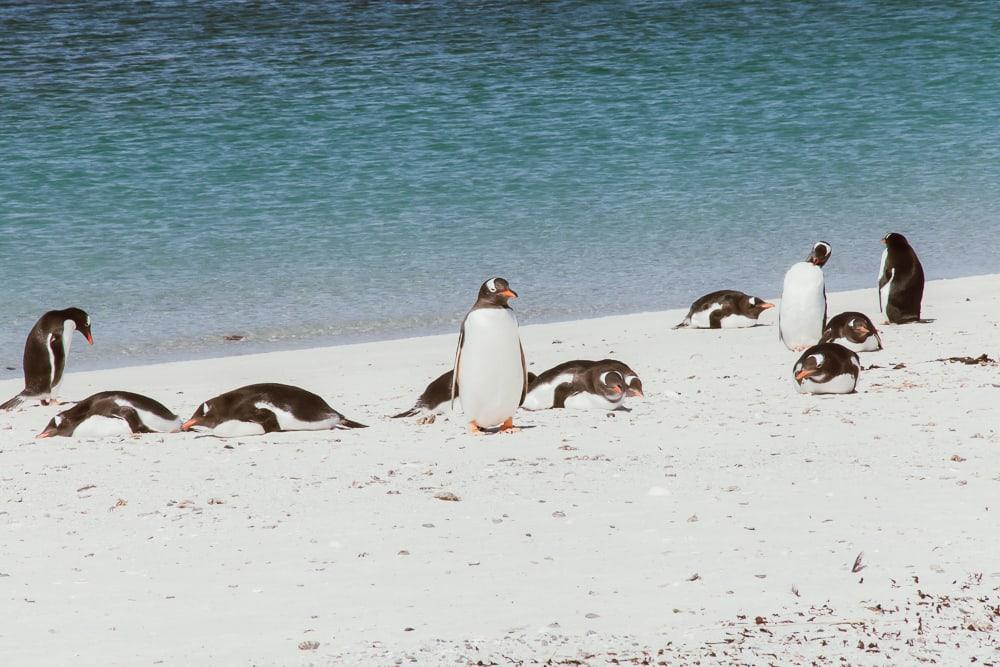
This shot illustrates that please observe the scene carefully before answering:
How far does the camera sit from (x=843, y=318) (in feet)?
29.9

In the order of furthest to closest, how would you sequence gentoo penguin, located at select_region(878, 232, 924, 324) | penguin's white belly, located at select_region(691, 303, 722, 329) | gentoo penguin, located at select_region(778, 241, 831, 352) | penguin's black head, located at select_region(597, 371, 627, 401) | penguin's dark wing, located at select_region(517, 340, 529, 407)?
penguin's white belly, located at select_region(691, 303, 722, 329) → gentoo penguin, located at select_region(878, 232, 924, 324) → gentoo penguin, located at select_region(778, 241, 831, 352) → penguin's black head, located at select_region(597, 371, 627, 401) → penguin's dark wing, located at select_region(517, 340, 529, 407)

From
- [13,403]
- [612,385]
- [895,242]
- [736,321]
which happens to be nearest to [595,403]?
[612,385]

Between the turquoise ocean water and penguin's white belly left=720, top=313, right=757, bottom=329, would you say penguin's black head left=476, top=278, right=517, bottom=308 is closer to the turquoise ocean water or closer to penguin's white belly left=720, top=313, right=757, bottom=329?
penguin's white belly left=720, top=313, right=757, bottom=329

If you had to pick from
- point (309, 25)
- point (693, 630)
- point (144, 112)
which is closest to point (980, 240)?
point (693, 630)

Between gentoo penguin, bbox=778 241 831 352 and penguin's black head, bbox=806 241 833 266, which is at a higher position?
penguin's black head, bbox=806 241 833 266

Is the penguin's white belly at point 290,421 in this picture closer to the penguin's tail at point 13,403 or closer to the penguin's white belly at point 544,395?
the penguin's white belly at point 544,395

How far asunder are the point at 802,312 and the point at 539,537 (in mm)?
4835

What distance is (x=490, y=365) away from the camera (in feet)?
22.4

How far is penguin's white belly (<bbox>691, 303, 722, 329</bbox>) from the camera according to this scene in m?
10.3

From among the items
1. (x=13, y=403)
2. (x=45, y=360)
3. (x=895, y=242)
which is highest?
(x=895, y=242)

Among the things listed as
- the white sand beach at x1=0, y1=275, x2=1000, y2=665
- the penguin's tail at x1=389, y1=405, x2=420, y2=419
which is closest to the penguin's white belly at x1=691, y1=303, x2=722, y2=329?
the white sand beach at x1=0, y1=275, x2=1000, y2=665

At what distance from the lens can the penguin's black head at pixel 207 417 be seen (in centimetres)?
691

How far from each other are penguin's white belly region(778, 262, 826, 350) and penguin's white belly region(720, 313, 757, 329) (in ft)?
3.09

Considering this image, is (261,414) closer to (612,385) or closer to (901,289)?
(612,385)
